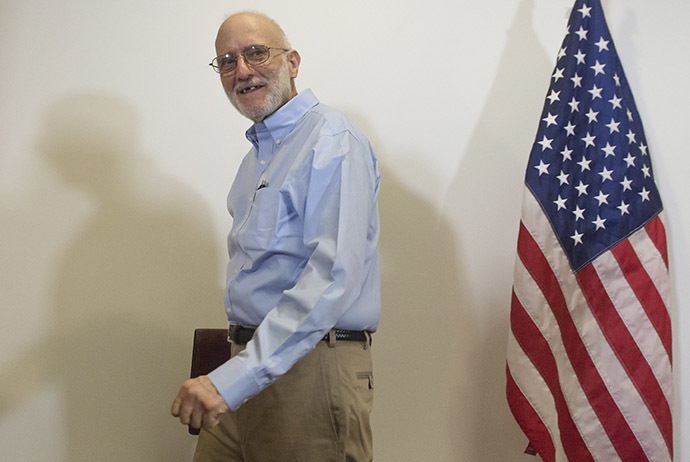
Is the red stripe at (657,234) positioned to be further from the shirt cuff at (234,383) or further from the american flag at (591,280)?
the shirt cuff at (234,383)

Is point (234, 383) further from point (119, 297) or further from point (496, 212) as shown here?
point (496, 212)

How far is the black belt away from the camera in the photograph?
4.79ft

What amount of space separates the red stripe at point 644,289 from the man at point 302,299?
3.14 ft

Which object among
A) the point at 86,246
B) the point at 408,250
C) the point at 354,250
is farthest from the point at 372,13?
the point at 354,250

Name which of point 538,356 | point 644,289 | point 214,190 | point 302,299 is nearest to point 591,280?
point 644,289

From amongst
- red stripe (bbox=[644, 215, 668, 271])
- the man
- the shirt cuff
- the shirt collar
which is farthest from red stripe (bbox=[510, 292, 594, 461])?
the shirt cuff

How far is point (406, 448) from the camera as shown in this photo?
2.49 meters

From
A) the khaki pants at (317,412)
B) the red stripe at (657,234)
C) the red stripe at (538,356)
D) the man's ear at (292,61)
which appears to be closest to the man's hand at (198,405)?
the khaki pants at (317,412)

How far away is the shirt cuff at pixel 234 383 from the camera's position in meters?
1.20

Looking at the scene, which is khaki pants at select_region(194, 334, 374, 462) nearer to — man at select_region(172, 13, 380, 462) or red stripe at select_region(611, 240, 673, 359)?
man at select_region(172, 13, 380, 462)

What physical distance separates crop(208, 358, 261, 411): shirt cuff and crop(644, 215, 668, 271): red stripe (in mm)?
1464

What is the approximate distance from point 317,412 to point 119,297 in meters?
1.27

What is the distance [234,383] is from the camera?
1.21m

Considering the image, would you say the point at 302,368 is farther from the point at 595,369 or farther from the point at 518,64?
the point at 518,64
